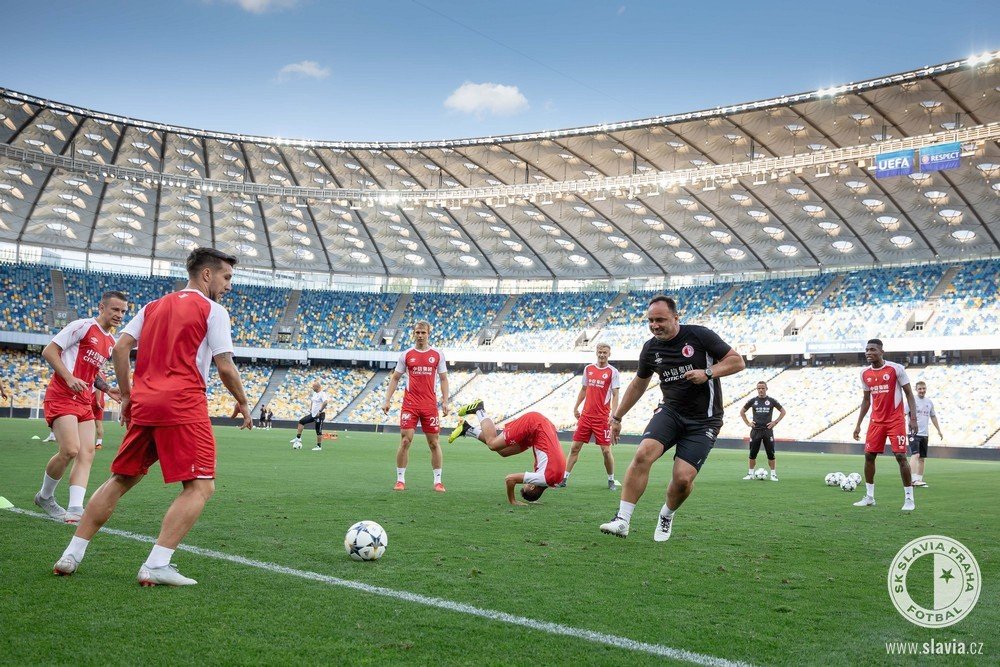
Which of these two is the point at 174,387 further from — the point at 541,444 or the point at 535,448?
the point at 535,448

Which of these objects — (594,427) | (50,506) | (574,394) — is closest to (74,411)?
(50,506)

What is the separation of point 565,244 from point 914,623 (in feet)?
173

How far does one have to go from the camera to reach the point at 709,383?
795 centimetres

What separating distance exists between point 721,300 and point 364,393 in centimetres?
2572

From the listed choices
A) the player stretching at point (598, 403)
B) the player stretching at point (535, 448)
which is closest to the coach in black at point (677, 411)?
the player stretching at point (535, 448)

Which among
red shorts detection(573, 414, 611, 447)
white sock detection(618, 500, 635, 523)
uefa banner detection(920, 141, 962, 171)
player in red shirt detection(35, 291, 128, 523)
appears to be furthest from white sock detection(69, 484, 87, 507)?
uefa banner detection(920, 141, 962, 171)

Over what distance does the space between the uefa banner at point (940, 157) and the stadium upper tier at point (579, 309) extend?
50.5ft

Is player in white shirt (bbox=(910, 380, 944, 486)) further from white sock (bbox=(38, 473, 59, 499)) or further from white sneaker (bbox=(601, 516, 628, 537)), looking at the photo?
white sock (bbox=(38, 473, 59, 499))

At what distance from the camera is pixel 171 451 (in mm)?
5375

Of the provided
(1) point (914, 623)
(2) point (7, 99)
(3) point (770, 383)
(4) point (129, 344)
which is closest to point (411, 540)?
(4) point (129, 344)

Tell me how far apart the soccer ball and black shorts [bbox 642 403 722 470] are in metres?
2.80

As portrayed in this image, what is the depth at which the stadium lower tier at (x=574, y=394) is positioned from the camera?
41.6 m

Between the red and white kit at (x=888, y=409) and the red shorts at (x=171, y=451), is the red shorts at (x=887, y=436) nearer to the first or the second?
the red and white kit at (x=888, y=409)

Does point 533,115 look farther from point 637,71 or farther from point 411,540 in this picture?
point 411,540
